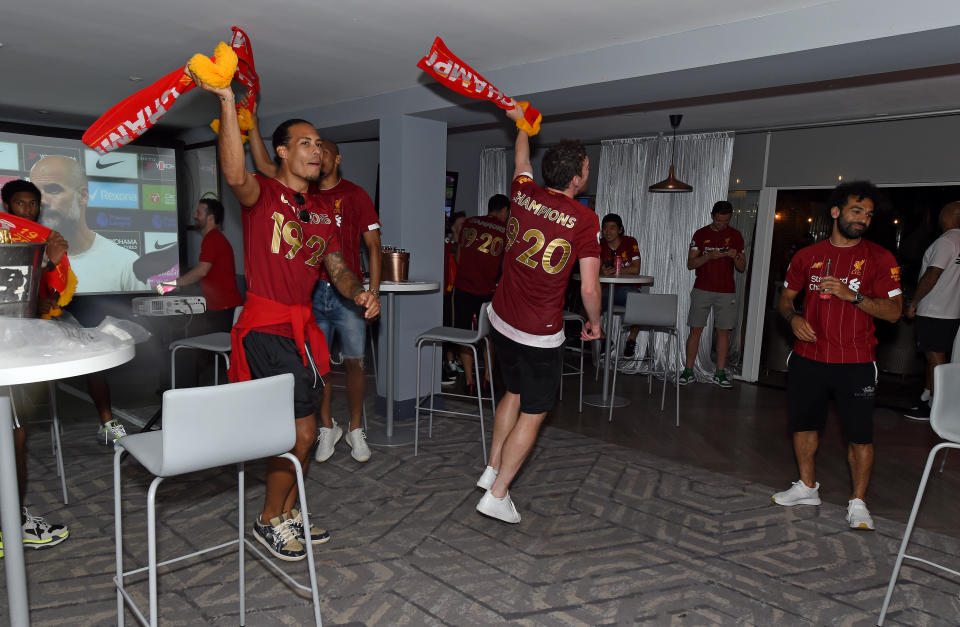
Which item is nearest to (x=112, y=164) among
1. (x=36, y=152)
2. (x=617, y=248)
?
(x=36, y=152)

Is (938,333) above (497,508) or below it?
above

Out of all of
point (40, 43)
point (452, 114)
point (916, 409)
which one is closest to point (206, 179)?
point (40, 43)

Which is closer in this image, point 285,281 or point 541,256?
point 285,281

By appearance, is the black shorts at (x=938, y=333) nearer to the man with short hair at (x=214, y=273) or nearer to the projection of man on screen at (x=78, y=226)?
the man with short hair at (x=214, y=273)

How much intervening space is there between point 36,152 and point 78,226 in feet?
2.87

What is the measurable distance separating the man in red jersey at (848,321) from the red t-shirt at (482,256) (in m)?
2.51

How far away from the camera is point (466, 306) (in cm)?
519

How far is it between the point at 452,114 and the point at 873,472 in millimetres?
3563

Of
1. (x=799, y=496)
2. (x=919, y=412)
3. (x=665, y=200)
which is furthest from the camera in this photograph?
(x=665, y=200)

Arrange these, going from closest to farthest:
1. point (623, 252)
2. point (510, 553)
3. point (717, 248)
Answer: point (510, 553), point (717, 248), point (623, 252)

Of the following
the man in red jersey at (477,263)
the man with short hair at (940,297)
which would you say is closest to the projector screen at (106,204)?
the man in red jersey at (477,263)

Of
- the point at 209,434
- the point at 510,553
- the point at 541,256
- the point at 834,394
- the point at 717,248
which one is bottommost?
the point at 510,553

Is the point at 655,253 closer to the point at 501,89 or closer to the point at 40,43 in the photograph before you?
the point at 501,89

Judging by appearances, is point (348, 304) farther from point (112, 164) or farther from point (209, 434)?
point (112, 164)
